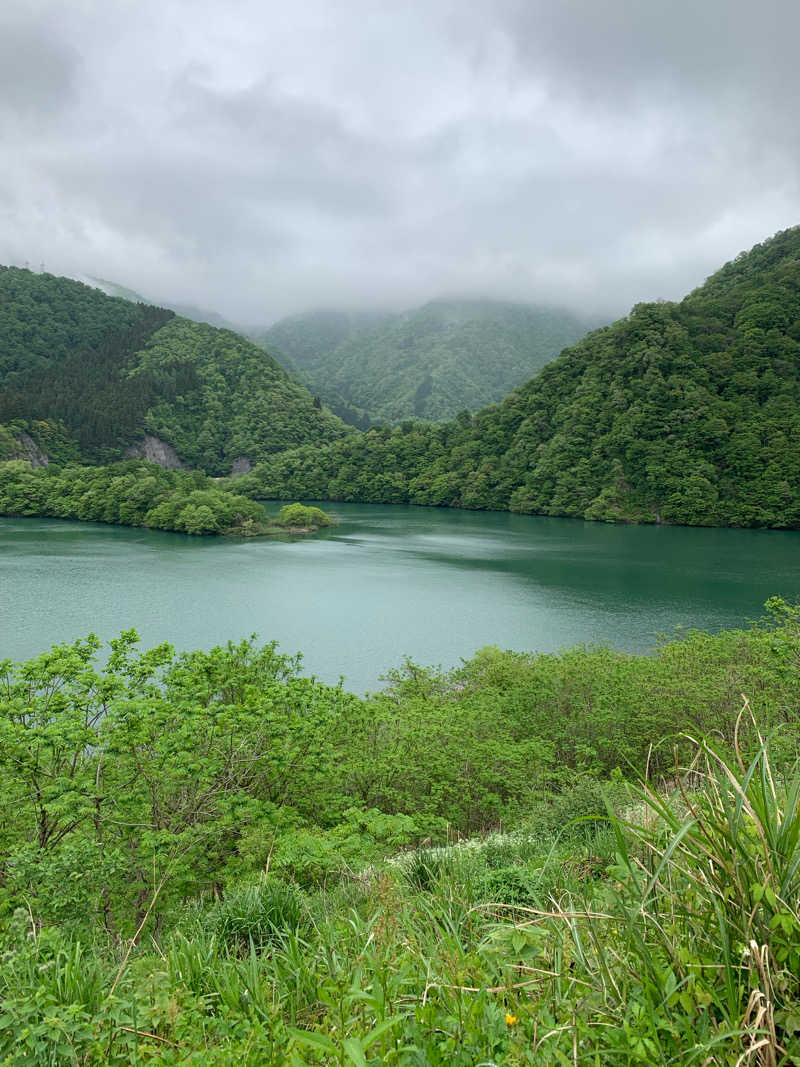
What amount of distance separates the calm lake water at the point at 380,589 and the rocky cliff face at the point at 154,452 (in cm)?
5037

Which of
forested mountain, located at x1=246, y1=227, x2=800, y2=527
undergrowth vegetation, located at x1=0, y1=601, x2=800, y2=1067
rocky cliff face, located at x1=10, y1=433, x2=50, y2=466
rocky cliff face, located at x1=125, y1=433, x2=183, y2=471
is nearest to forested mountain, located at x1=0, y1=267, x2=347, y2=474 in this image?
rocky cliff face, located at x1=125, y1=433, x2=183, y2=471

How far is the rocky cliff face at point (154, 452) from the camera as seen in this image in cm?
11262

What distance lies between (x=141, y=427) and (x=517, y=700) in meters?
117

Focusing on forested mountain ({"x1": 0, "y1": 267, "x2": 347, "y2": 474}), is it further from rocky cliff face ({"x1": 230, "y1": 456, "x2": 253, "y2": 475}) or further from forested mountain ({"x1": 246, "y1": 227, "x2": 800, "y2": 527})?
forested mountain ({"x1": 246, "y1": 227, "x2": 800, "y2": 527})

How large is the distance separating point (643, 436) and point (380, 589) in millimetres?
62980

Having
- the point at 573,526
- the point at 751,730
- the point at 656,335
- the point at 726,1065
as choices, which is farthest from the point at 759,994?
the point at 656,335

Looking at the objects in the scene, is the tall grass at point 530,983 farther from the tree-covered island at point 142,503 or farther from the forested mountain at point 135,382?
the forested mountain at point 135,382

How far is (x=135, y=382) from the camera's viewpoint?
125m

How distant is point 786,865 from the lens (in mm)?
1842

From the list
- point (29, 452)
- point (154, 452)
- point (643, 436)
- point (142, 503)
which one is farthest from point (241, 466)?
point (643, 436)

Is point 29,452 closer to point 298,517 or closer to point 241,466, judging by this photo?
point 241,466

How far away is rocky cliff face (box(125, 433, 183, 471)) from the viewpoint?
112625 mm

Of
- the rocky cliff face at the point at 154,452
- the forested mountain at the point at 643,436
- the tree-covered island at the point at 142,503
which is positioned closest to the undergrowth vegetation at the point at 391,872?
the tree-covered island at the point at 142,503

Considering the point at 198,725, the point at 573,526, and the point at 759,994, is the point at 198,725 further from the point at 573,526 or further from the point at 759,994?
the point at 573,526
